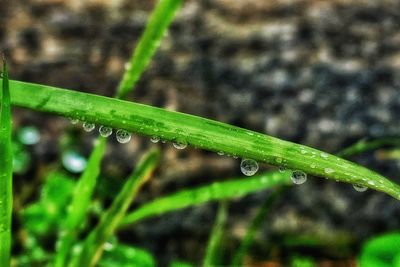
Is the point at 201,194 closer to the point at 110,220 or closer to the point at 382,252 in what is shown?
the point at 110,220

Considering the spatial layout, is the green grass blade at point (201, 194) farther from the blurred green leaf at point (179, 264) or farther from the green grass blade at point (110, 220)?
the blurred green leaf at point (179, 264)

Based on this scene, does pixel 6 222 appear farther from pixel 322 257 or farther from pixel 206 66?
pixel 322 257

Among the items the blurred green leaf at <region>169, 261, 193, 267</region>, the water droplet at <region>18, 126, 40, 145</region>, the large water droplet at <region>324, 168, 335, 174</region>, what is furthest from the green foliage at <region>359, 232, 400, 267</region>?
the water droplet at <region>18, 126, 40, 145</region>

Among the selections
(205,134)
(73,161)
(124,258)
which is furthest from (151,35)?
(73,161)

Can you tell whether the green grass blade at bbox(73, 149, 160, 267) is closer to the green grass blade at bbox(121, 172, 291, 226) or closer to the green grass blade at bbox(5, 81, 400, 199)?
the green grass blade at bbox(121, 172, 291, 226)

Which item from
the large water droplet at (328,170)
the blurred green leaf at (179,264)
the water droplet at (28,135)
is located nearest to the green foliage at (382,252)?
the blurred green leaf at (179,264)

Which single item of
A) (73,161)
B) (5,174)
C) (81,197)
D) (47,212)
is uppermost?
(73,161)

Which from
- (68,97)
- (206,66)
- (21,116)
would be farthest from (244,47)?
(68,97)
